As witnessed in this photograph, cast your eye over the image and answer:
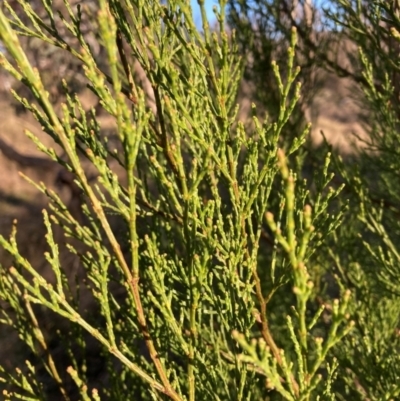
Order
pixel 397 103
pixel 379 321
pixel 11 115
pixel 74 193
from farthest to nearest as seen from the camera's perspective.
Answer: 1. pixel 11 115
2. pixel 74 193
3. pixel 379 321
4. pixel 397 103

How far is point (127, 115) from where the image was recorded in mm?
1065

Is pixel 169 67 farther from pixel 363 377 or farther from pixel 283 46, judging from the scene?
pixel 283 46

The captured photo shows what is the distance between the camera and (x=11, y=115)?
11719 millimetres

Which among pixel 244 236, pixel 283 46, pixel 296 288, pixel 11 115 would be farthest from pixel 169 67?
pixel 11 115

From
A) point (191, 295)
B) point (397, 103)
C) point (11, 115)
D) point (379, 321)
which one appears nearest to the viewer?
point (191, 295)

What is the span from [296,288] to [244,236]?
692 millimetres

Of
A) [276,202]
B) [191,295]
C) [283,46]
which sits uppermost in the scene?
[283,46]

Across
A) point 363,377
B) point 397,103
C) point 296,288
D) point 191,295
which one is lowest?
point 363,377

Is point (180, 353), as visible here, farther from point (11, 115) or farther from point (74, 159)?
point (11, 115)

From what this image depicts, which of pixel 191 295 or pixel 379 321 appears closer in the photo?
pixel 191 295

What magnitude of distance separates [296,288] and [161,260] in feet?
2.39

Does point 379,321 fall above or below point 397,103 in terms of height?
below

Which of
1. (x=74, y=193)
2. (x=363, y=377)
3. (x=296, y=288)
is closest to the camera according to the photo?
(x=296, y=288)

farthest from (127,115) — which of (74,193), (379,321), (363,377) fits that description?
(74,193)
